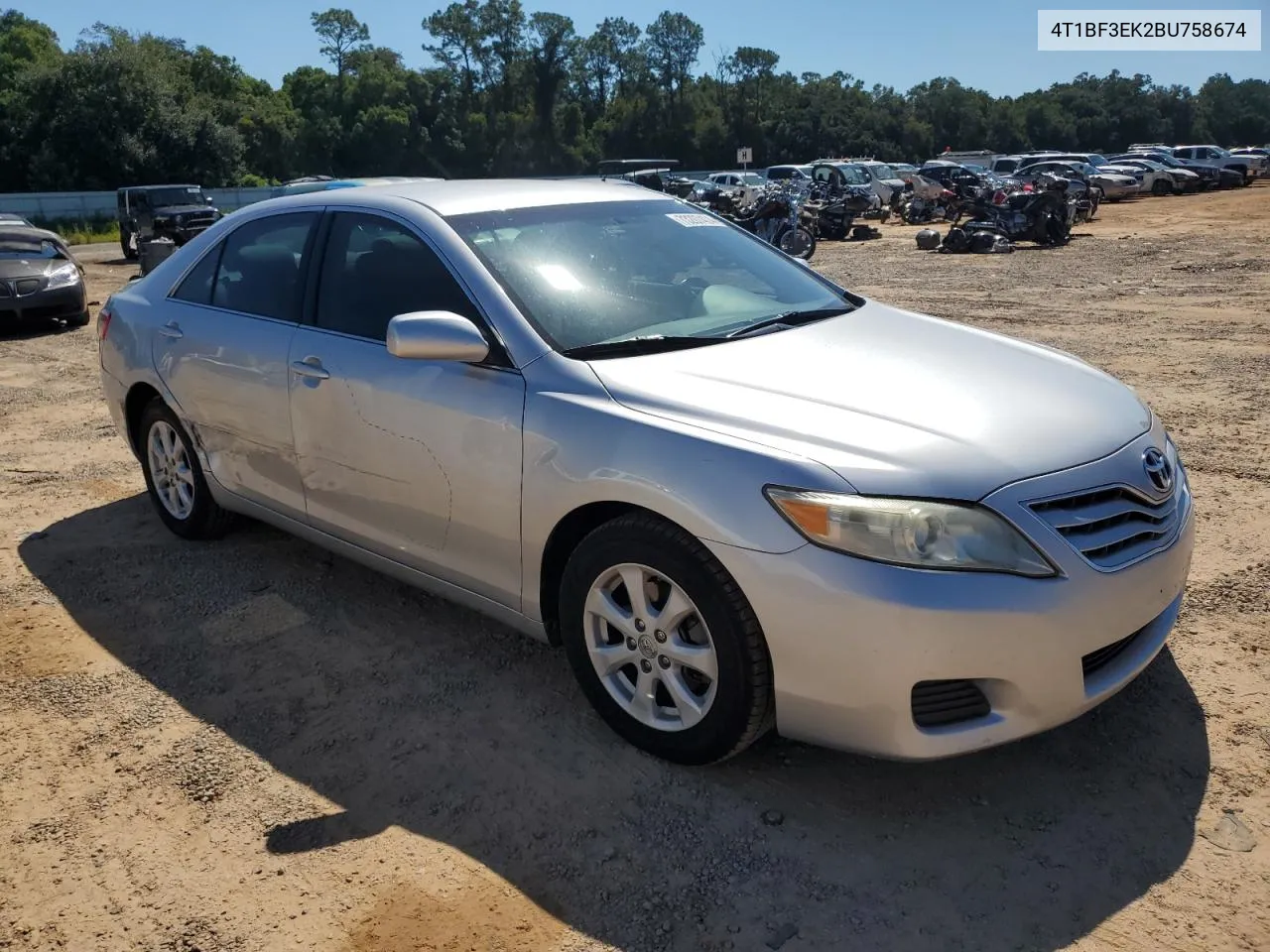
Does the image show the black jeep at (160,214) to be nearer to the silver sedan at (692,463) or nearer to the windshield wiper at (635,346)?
the silver sedan at (692,463)

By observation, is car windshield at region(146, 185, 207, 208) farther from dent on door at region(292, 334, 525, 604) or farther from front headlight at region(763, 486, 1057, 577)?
front headlight at region(763, 486, 1057, 577)

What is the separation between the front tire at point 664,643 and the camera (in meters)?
2.73

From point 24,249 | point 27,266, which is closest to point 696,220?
point 27,266

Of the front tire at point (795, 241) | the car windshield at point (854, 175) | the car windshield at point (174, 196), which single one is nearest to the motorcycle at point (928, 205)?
the car windshield at point (854, 175)

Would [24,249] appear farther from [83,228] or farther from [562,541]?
[83,228]

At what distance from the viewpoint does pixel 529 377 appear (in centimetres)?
319

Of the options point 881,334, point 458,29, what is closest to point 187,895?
point 881,334

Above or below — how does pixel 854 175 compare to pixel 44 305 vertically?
above

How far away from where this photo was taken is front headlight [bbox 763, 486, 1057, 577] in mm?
2533

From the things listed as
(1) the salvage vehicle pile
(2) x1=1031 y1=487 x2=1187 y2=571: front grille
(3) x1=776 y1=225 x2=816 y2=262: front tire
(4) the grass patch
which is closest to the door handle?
(2) x1=1031 y1=487 x2=1187 y2=571: front grille

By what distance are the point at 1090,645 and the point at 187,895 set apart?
236 cm

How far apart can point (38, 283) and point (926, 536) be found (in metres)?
13.1

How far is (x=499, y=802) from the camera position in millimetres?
2953

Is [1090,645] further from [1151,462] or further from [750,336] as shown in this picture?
[750,336]
